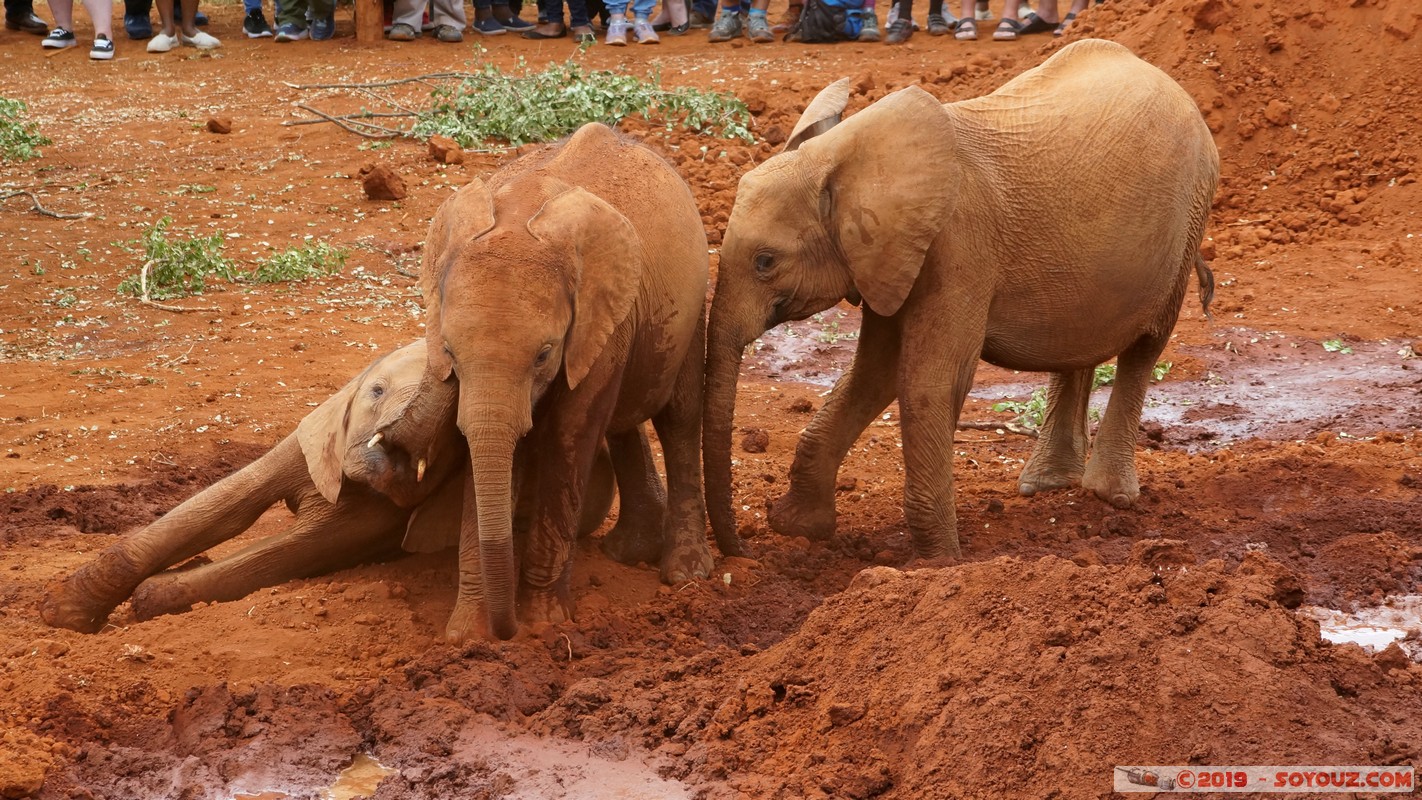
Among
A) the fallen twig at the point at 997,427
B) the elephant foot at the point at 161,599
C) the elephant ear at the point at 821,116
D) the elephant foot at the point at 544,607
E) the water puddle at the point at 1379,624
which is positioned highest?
the elephant ear at the point at 821,116

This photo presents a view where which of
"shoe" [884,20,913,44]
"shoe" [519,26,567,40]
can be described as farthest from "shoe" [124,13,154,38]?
"shoe" [884,20,913,44]

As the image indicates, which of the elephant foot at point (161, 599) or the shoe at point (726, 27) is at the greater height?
the shoe at point (726, 27)

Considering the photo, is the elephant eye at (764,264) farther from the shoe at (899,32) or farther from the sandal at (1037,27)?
the shoe at (899,32)

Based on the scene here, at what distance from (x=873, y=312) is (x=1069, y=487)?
5.76 ft

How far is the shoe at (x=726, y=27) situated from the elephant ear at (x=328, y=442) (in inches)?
457

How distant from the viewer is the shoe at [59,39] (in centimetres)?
1761

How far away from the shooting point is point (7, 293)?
10.7m

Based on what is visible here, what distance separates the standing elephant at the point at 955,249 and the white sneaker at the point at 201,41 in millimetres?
11990

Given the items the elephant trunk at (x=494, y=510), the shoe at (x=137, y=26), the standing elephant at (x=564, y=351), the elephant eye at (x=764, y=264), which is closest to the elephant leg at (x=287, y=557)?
the standing elephant at (x=564, y=351)

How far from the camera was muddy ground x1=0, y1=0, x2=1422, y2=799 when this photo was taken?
16.2 ft

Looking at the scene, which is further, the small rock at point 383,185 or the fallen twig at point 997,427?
the small rock at point 383,185

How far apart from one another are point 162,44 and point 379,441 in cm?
1297

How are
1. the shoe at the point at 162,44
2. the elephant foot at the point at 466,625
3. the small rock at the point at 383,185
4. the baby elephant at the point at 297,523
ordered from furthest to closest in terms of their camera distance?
the shoe at the point at 162,44
the small rock at the point at 383,185
the baby elephant at the point at 297,523
the elephant foot at the point at 466,625

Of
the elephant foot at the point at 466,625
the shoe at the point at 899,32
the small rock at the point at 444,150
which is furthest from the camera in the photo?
the shoe at the point at 899,32
